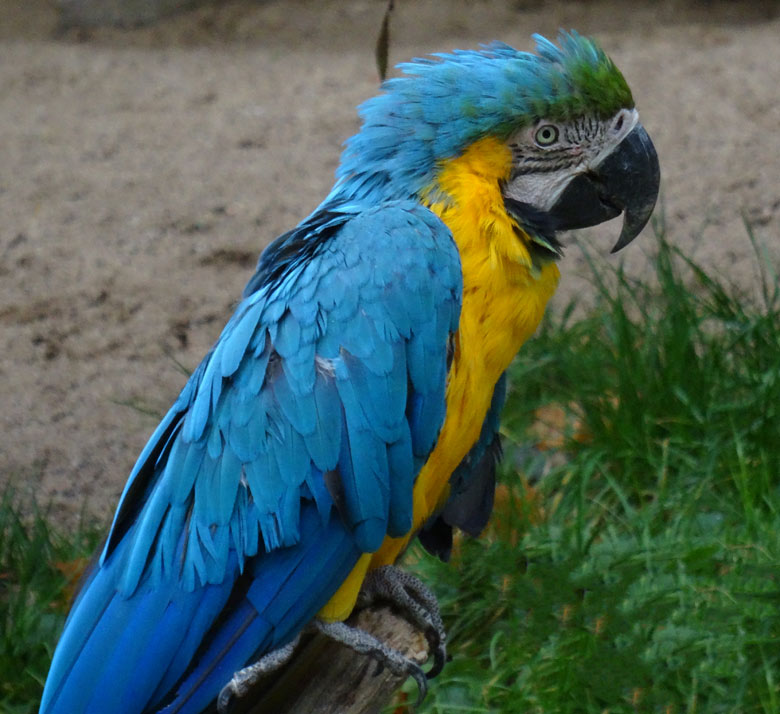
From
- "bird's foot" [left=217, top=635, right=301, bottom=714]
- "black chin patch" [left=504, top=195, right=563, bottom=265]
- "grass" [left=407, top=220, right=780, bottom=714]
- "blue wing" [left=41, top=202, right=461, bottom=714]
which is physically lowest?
"grass" [left=407, top=220, right=780, bottom=714]

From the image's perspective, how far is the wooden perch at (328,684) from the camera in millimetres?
1677

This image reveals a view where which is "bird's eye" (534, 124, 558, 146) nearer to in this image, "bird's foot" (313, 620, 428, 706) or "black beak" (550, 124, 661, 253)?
"black beak" (550, 124, 661, 253)

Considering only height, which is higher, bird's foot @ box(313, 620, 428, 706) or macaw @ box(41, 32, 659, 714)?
macaw @ box(41, 32, 659, 714)

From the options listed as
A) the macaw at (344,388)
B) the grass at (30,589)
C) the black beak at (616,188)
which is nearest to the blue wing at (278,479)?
the macaw at (344,388)

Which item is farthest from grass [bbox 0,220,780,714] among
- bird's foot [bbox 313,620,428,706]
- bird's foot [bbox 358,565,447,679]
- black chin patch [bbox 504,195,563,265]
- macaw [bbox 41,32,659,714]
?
black chin patch [bbox 504,195,563,265]

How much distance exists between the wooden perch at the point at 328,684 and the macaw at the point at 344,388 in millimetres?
38

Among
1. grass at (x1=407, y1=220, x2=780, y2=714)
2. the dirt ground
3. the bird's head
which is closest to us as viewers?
the bird's head

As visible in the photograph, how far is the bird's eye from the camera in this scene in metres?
1.77

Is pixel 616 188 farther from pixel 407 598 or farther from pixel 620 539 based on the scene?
pixel 620 539

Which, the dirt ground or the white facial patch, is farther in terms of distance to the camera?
the dirt ground

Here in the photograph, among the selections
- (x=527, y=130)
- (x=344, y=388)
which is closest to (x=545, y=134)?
(x=527, y=130)

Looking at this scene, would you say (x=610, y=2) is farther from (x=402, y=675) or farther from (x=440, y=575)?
(x=402, y=675)

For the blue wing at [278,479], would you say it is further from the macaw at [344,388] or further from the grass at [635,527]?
the grass at [635,527]

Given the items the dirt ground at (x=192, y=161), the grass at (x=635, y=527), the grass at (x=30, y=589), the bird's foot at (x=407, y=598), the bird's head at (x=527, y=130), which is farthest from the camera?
the dirt ground at (x=192, y=161)
